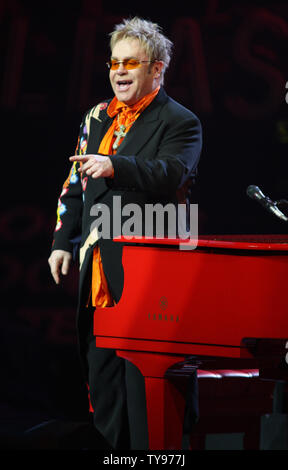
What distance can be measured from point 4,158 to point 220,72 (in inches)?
56.4

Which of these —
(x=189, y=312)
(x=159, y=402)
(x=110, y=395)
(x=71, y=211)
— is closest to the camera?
(x=189, y=312)

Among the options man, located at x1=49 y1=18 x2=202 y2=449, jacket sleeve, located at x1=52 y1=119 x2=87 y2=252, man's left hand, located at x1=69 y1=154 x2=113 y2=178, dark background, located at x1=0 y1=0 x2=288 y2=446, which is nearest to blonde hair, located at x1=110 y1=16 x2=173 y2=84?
man, located at x1=49 y1=18 x2=202 y2=449

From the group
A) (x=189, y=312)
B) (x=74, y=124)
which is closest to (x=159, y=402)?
(x=189, y=312)

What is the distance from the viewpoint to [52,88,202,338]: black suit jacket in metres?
2.58

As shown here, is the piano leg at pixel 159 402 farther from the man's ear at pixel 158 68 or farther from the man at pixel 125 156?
the man's ear at pixel 158 68

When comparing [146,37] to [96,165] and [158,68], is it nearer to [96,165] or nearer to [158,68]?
[158,68]

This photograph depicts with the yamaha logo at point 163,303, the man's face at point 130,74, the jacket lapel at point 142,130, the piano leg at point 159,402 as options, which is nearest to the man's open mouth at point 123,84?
the man's face at point 130,74

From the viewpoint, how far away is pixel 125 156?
2.60 meters

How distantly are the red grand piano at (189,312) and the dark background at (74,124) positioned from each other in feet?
5.72

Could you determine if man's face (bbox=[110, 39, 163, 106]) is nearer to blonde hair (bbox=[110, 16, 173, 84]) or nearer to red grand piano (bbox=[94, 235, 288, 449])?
blonde hair (bbox=[110, 16, 173, 84])

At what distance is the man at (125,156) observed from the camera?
8.86 ft

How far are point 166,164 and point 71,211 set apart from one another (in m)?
0.53
